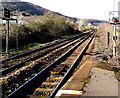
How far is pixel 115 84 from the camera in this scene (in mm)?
6859

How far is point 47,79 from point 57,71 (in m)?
1.04

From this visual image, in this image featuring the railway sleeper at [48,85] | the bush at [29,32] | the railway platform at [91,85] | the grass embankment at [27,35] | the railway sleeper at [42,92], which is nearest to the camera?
the railway platform at [91,85]

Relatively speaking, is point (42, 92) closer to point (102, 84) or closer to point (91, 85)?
point (91, 85)

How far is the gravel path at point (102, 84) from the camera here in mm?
5983

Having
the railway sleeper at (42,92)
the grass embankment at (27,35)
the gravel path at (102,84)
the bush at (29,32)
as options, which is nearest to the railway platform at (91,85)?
the gravel path at (102,84)

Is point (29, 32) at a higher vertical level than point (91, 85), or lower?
higher

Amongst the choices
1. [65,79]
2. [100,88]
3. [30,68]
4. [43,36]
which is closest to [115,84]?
[100,88]

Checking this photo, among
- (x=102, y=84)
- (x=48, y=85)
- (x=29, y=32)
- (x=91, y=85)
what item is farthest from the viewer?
(x=29, y=32)

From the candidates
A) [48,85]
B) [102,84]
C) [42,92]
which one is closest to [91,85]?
[102,84]

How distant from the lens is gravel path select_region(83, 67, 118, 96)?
5.98 m

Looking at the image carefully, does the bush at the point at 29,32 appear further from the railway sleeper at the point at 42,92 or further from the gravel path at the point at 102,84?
the railway sleeper at the point at 42,92

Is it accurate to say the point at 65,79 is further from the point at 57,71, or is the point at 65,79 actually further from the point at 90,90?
the point at 90,90

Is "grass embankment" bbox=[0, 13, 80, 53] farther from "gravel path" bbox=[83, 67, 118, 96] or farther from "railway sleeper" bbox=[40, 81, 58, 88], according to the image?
"gravel path" bbox=[83, 67, 118, 96]

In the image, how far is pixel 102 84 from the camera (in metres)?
6.89
